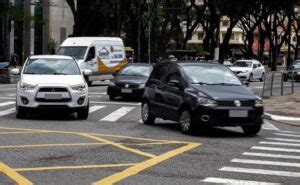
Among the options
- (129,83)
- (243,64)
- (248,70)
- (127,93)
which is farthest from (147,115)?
(243,64)

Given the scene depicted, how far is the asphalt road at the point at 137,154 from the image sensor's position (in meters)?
8.89

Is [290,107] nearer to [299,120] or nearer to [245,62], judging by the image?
[299,120]

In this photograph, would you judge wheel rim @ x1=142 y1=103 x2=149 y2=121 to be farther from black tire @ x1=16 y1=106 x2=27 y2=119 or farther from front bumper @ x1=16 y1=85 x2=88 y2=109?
black tire @ x1=16 y1=106 x2=27 y2=119

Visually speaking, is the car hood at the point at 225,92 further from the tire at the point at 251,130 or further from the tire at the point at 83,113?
the tire at the point at 83,113

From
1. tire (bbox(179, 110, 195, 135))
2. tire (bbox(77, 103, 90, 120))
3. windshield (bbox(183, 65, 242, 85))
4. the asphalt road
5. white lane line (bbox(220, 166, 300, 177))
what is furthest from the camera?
tire (bbox(77, 103, 90, 120))

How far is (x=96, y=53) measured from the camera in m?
33.3

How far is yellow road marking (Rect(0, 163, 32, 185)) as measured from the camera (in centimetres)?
834

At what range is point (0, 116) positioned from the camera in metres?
17.5

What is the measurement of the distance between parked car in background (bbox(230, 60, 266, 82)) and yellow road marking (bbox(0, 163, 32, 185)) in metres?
36.6

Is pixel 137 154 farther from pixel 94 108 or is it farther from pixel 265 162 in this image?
pixel 94 108

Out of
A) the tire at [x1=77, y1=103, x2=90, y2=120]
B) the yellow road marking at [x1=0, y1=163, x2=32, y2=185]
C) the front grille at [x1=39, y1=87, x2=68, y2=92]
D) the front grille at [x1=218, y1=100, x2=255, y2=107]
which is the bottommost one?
the tire at [x1=77, y1=103, x2=90, y2=120]

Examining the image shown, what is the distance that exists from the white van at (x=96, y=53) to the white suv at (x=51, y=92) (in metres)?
14.9

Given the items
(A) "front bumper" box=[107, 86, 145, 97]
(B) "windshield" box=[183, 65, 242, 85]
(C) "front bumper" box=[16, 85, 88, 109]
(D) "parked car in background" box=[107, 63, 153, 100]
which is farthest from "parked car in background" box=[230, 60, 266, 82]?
(B) "windshield" box=[183, 65, 242, 85]

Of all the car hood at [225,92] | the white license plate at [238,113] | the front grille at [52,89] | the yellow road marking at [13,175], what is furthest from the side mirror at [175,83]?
the yellow road marking at [13,175]
